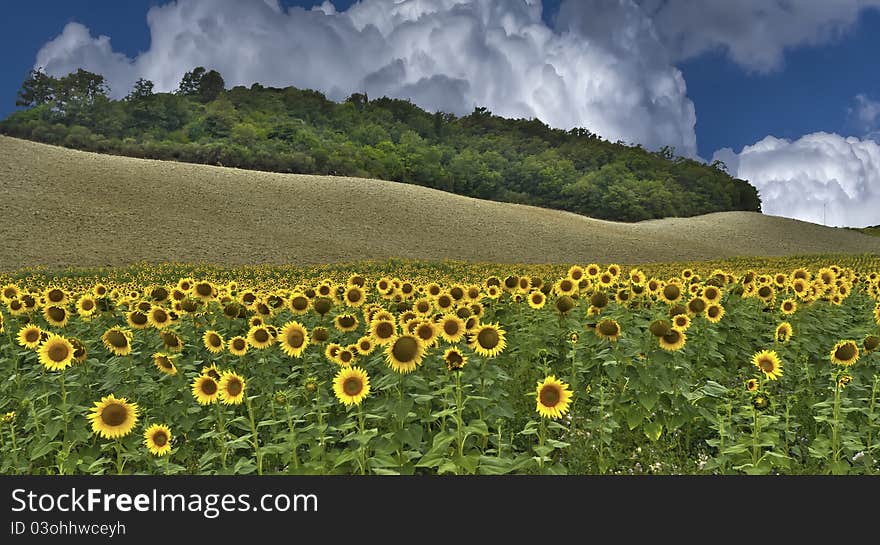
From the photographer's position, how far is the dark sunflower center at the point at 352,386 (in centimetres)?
470

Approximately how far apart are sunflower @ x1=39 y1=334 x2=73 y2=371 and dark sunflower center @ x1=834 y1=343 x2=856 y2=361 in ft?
20.7

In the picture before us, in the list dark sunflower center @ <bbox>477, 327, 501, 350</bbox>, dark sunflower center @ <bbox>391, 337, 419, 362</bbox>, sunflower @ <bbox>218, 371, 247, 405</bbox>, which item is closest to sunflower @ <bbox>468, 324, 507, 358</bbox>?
dark sunflower center @ <bbox>477, 327, 501, 350</bbox>

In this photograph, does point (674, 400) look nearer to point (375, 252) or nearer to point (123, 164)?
point (375, 252)

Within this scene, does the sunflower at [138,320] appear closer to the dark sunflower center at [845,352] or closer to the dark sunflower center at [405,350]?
the dark sunflower center at [405,350]

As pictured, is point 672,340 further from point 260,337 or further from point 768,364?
point 260,337

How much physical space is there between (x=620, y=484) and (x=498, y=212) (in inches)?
1700

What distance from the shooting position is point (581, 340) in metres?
7.08

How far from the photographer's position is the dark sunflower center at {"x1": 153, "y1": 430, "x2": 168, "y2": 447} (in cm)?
483

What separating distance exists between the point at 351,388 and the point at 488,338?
3.29 feet

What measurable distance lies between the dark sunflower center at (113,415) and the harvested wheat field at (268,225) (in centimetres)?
2631

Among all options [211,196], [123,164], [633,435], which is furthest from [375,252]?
[633,435]

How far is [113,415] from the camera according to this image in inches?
193

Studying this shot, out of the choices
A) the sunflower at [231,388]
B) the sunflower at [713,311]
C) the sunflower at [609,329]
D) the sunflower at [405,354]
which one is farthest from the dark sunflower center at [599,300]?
the sunflower at [231,388]

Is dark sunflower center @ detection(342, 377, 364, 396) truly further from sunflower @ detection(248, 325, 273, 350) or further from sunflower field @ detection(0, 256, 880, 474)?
sunflower @ detection(248, 325, 273, 350)
